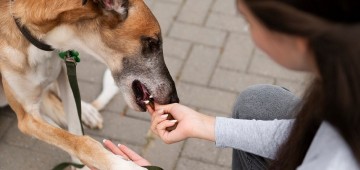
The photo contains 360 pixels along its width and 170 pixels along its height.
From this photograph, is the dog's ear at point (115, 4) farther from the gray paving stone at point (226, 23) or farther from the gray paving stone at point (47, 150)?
the gray paving stone at point (226, 23)

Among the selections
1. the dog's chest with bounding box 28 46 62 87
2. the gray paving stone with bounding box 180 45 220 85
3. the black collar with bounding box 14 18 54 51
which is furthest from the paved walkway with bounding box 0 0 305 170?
the black collar with bounding box 14 18 54 51

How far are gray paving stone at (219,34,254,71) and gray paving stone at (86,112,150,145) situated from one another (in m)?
0.79

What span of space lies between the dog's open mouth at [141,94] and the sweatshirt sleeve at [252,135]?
2.09 feet

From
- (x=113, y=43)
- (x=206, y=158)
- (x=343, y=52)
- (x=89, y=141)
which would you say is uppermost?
(x=343, y=52)

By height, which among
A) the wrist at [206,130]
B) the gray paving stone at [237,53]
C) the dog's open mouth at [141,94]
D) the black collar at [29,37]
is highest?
the black collar at [29,37]

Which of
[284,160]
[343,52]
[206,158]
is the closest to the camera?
[343,52]

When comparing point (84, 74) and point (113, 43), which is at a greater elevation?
point (113, 43)

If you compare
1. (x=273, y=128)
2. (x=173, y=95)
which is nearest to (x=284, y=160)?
(x=273, y=128)

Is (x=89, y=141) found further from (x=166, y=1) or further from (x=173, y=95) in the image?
(x=166, y=1)

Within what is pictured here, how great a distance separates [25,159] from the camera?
10.7 ft

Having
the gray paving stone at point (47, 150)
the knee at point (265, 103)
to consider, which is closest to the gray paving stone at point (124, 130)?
the gray paving stone at point (47, 150)

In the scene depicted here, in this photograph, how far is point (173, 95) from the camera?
9.04ft

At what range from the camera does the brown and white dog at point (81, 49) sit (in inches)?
96.2

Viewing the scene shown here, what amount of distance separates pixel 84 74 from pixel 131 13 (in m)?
1.35
